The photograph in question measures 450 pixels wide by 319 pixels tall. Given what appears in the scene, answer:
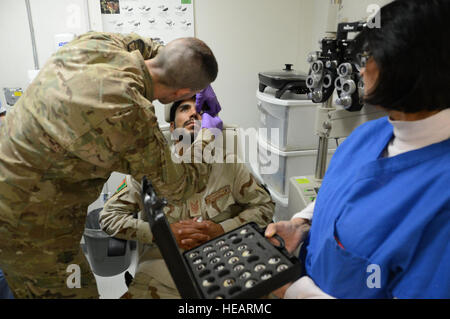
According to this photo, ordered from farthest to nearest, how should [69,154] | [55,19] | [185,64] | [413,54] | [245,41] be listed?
[245,41] < [55,19] < [185,64] < [69,154] < [413,54]

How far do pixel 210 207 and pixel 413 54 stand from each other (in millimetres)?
1189

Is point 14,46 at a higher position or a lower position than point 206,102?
higher

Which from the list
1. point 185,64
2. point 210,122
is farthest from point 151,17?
point 185,64

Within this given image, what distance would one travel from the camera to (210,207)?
5.32ft

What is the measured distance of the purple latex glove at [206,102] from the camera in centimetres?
173

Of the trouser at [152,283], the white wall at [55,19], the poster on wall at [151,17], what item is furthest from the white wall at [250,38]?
the trouser at [152,283]

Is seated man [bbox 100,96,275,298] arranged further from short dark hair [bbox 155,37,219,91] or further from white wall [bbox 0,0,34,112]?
white wall [bbox 0,0,34,112]

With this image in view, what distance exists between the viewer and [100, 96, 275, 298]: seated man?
4.76ft

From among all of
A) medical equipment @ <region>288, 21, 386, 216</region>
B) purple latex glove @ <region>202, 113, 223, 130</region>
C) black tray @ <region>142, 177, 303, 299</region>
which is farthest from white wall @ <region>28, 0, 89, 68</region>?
black tray @ <region>142, 177, 303, 299</region>

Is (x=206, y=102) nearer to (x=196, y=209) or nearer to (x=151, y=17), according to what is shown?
(x=196, y=209)

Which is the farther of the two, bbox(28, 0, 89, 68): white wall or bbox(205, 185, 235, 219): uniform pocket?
bbox(28, 0, 89, 68): white wall

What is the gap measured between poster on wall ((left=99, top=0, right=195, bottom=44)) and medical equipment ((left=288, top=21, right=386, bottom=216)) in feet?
5.08
